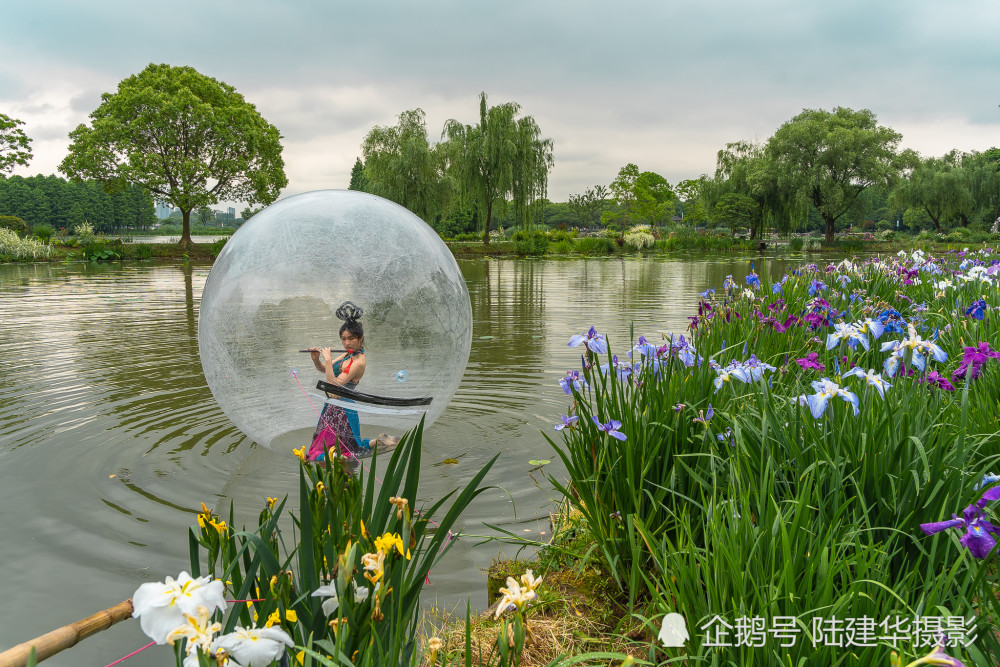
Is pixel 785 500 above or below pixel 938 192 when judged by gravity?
below

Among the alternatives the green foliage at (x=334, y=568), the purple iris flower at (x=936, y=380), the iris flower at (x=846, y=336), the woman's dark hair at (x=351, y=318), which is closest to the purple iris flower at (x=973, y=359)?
the purple iris flower at (x=936, y=380)

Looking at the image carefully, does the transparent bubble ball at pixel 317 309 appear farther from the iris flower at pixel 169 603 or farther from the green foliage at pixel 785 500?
Answer: the iris flower at pixel 169 603

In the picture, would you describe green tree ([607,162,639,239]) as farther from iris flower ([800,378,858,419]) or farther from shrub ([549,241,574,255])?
iris flower ([800,378,858,419])

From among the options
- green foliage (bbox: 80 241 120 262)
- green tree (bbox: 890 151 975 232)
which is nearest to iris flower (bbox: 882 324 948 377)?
green foliage (bbox: 80 241 120 262)

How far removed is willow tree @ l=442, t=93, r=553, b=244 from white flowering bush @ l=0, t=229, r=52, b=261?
23.8 metres

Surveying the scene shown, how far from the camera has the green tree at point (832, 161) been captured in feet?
167

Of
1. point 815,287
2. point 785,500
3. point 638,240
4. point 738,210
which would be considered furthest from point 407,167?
point 785,500

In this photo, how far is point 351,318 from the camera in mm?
4449

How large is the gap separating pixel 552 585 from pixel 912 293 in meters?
6.97

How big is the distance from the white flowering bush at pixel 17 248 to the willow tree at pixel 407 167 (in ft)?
60.4

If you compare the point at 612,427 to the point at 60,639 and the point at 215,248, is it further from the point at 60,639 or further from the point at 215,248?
the point at 215,248

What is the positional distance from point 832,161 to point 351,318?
186ft

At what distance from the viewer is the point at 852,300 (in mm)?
6633

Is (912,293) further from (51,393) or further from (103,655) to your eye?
(51,393)
